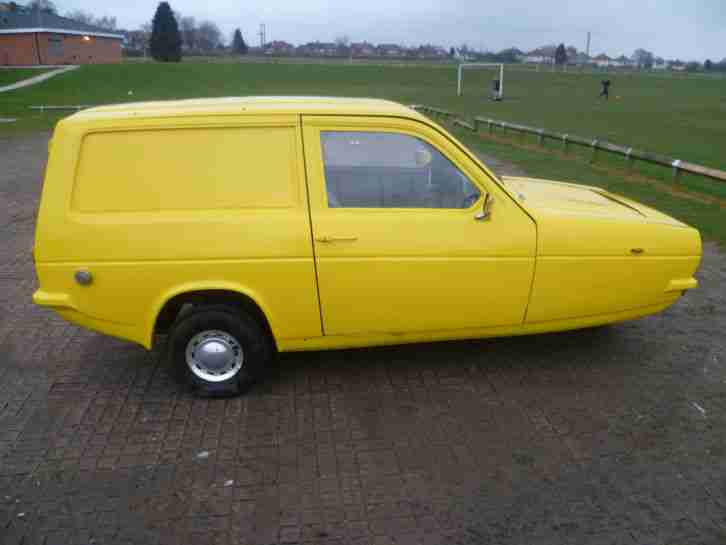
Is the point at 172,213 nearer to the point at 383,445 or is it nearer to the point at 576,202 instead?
the point at 383,445

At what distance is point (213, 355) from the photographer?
14.0ft

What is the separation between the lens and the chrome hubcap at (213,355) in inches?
168

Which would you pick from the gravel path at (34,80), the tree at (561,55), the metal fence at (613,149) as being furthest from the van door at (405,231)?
the tree at (561,55)

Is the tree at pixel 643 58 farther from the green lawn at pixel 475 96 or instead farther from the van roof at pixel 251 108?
the van roof at pixel 251 108

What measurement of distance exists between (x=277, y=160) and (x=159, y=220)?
0.83 metres

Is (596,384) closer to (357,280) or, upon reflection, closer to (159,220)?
(357,280)

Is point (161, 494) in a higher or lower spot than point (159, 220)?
lower

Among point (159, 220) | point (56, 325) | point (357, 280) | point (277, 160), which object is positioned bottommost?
point (56, 325)

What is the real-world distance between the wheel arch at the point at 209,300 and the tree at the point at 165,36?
74125mm

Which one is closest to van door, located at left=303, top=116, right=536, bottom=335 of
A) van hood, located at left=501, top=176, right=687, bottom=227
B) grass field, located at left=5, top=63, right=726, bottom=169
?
van hood, located at left=501, top=176, right=687, bottom=227

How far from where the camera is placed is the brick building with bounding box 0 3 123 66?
6075cm

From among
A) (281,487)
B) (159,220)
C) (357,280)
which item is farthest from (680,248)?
(159,220)

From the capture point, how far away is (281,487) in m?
3.44

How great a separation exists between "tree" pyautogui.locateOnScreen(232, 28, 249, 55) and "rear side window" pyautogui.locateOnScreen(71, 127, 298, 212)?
121 m
